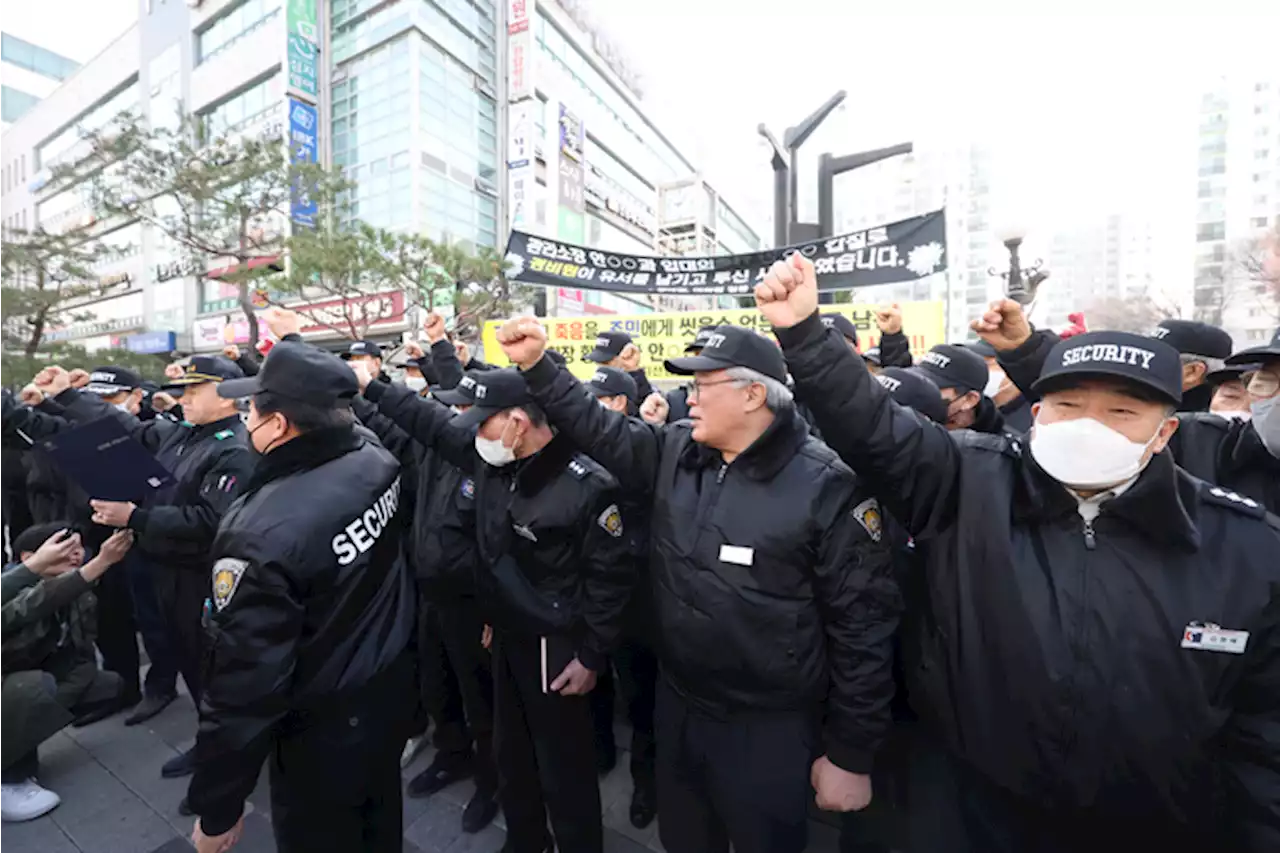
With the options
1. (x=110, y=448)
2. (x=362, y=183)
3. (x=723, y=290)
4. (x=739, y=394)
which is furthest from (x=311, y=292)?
(x=739, y=394)

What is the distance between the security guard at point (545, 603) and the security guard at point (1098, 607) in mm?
1160

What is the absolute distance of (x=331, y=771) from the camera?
197 centimetres

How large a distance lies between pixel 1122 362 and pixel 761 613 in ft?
3.76

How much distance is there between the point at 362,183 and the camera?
25453mm

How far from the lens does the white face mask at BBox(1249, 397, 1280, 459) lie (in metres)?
2.04

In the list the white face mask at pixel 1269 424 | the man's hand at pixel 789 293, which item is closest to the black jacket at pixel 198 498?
the man's hand at pixel 789 293

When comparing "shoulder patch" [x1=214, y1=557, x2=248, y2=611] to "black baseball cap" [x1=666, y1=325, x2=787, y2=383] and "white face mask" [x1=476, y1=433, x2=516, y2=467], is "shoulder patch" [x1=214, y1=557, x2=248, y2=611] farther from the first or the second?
"black baseball cap" [x1=666, y1=325, x2=787, y2=383]

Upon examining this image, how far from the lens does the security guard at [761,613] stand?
6.18ft

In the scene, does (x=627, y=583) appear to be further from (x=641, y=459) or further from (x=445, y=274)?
(x=445, y=274)

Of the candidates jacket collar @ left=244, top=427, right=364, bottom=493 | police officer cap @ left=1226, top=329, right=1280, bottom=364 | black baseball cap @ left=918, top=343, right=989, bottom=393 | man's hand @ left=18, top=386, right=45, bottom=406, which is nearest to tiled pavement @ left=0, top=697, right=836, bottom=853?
jacket collar @ left=244, top=427, right=364, bottom=493

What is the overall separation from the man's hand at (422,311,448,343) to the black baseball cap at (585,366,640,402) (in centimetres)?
131

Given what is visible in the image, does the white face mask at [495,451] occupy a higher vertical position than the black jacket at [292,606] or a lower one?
higher

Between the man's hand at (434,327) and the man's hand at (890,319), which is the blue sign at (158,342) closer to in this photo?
the man's hand at (434,327)

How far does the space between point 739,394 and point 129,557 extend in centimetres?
442
